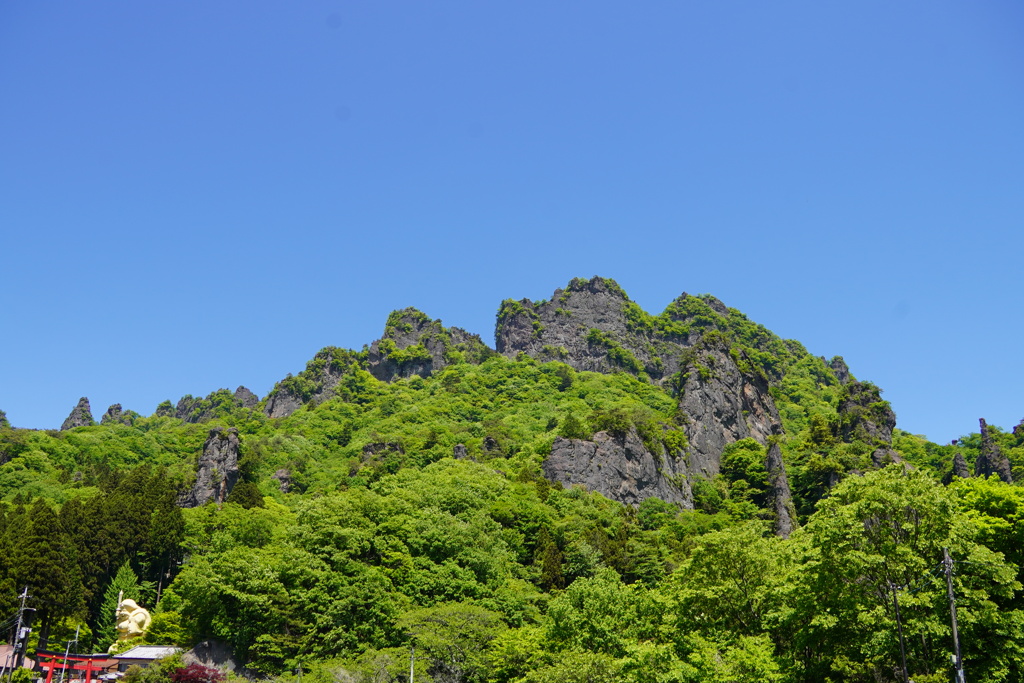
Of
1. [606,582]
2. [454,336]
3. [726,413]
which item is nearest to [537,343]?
[454,336]

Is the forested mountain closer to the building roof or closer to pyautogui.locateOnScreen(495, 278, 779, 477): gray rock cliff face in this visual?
pyautogui.locateOnScreen(495, 278, 779, 477): gray rock cliff face

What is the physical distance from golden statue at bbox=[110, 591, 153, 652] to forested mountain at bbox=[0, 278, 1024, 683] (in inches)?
69.2

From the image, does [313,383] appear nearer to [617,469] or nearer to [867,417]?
[617,469]

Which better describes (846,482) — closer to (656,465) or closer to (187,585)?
(187,585)

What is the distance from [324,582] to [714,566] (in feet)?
82.0

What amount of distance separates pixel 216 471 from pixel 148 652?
41290mm

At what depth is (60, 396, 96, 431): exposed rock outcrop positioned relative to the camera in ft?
554

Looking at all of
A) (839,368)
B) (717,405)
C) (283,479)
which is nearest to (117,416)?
(283,479)

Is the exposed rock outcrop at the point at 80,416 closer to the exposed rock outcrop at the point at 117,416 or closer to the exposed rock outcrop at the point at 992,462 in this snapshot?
the exposed rock outcrop at the point at 117,416

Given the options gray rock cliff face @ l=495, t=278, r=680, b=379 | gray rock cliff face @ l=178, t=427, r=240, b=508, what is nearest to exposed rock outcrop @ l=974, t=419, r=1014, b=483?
gray rock cliff face @ l=495, t=278, r=680, b=379

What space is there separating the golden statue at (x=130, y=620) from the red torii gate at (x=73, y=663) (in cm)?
393

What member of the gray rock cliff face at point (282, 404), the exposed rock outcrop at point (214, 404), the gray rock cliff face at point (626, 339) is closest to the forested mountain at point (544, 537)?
the gray rock cliff face at point (626, 339)

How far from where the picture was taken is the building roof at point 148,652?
180 feet

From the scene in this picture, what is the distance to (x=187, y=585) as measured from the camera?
57.4 meters
